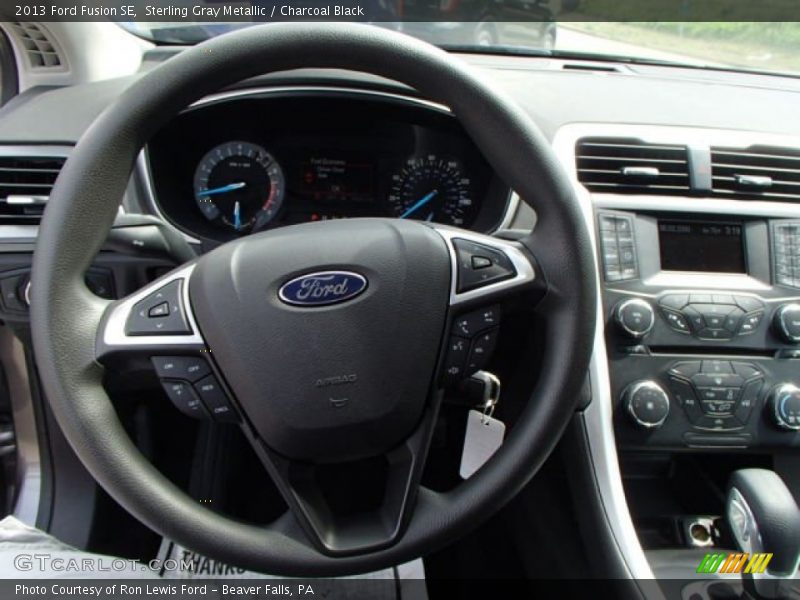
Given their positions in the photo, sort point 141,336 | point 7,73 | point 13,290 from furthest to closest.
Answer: point 7,73 → point 13,290 → point 141,336

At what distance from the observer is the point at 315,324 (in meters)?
1.01

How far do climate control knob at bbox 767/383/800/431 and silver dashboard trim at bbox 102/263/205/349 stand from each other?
1100 millimetres

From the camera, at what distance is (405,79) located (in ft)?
3.45

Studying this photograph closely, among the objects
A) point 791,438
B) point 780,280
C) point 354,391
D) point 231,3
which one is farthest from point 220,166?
point 791,438

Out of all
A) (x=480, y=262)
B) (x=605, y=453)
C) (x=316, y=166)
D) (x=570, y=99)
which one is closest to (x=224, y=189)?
(x=316, y=166)

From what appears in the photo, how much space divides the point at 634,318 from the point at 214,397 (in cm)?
81

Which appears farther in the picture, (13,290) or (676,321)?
(676,321)

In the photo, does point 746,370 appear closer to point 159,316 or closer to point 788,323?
point 788,323

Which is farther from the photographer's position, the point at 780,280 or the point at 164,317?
the point at 780,280

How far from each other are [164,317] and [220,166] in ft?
1.91

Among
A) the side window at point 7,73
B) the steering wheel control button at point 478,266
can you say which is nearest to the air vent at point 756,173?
the steering wheel control button at point 478,266

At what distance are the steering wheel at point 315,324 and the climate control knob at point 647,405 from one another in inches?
15.9

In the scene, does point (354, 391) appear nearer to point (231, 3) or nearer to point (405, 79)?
point (405, 79)

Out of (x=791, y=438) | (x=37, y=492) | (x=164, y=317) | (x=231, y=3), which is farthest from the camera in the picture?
(x=37, y=492)
